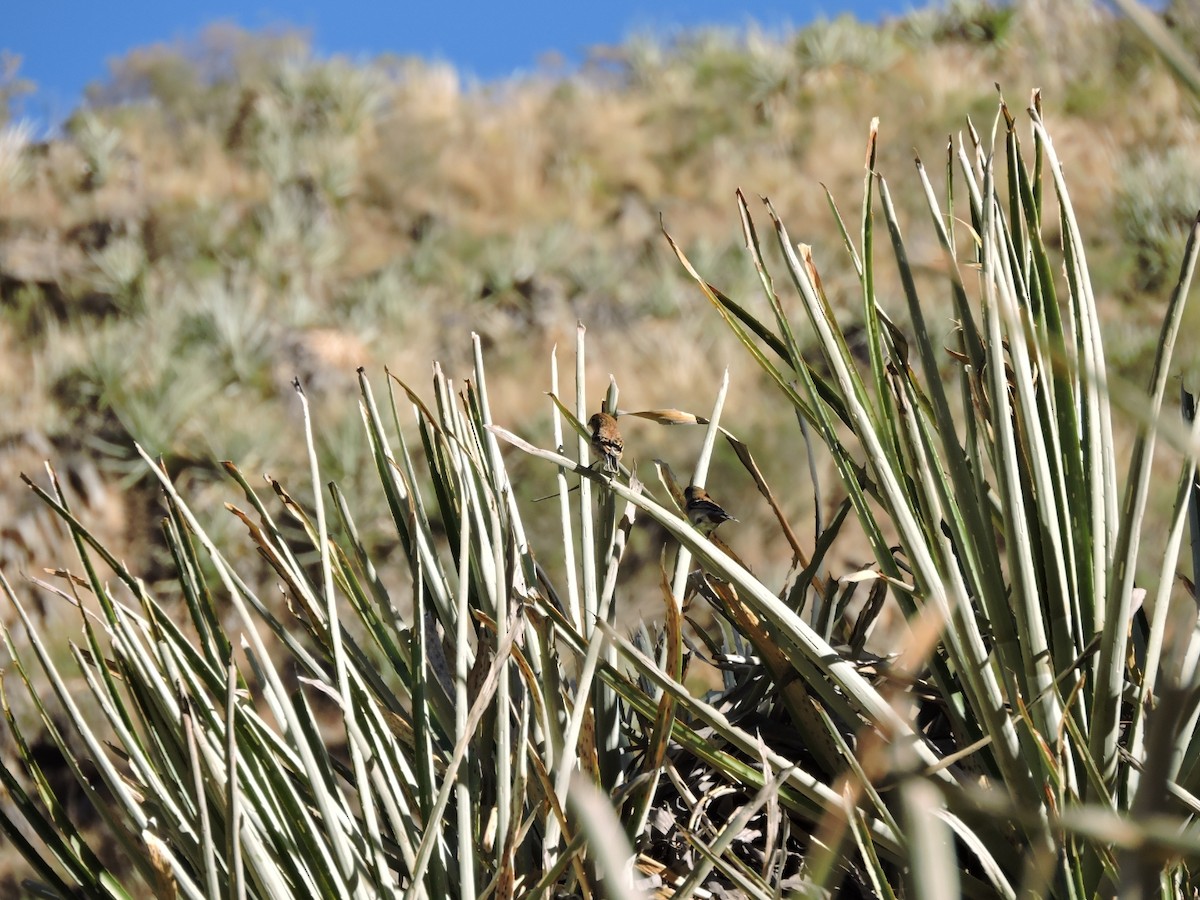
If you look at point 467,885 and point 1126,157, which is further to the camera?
point 1126,157

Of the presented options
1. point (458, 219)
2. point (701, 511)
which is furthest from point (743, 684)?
point (458, 219)

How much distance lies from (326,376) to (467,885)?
18.8ft

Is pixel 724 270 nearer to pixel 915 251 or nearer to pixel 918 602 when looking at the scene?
pixel 915 251

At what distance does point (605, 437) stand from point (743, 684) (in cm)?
23

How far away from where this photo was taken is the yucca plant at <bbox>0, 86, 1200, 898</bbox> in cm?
62

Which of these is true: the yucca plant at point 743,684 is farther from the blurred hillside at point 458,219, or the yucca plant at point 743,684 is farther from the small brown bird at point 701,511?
the blurred hillside at point 458,219

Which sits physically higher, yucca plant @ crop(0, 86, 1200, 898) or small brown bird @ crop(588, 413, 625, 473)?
small brown bird @ crop(588, 413, 625, 473)

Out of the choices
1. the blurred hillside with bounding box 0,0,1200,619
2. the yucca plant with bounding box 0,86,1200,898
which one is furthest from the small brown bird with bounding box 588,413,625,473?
the blurred hillside with bounding box 0,0,1200,619

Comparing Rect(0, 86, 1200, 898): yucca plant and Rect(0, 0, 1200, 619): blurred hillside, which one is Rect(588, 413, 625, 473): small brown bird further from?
Rect(0, 0, 1200, 619): blurred hillside

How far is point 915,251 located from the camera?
7324 millimetres

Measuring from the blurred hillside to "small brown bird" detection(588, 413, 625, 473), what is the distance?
12.1 feet

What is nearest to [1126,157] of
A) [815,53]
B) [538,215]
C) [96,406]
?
[815,53]

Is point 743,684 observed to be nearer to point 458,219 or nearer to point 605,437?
point 605,437

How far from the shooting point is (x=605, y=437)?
0.84 m
